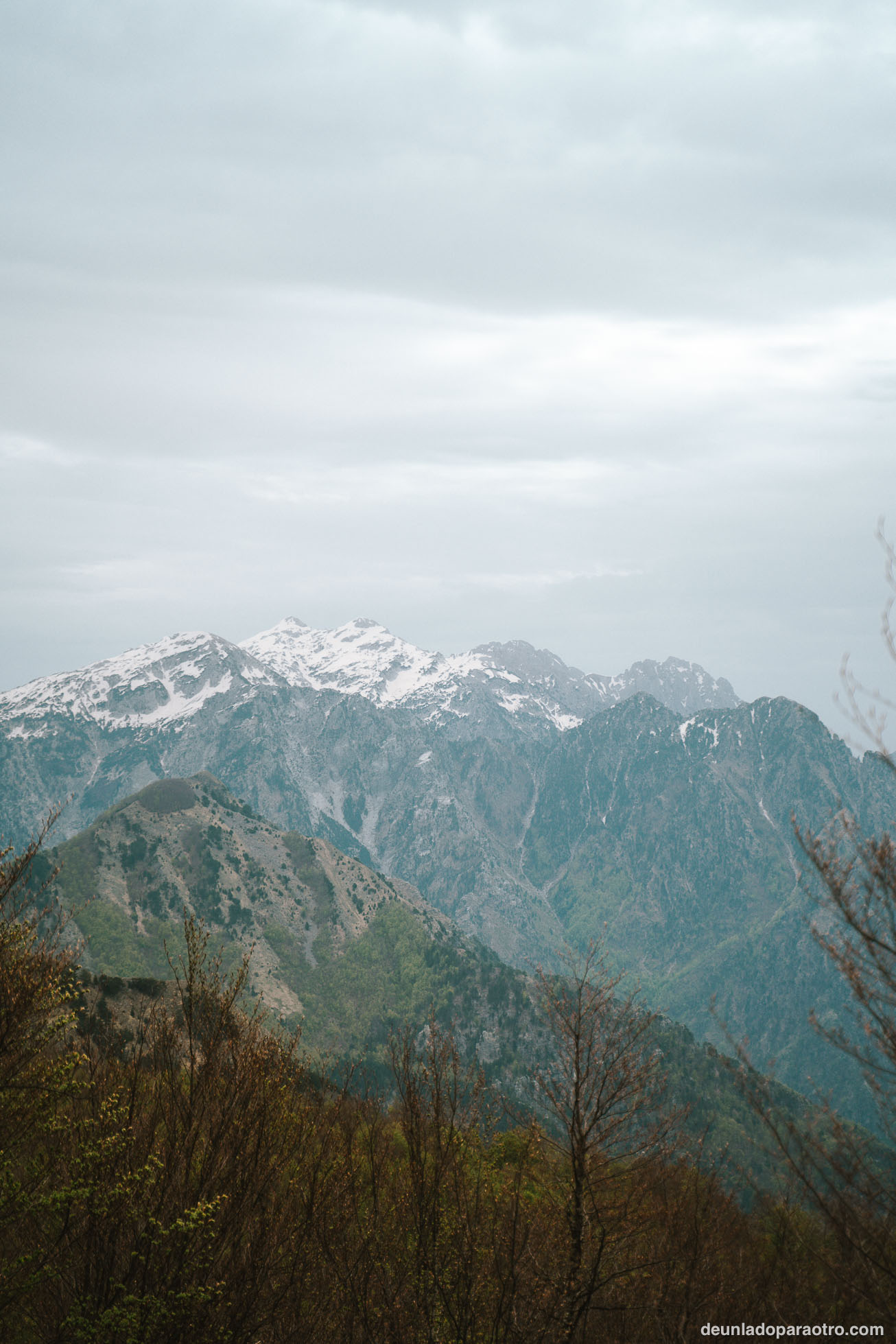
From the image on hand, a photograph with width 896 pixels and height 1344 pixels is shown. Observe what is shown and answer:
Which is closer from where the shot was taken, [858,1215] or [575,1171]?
[858,1215]

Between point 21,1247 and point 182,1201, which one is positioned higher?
point 182,1201

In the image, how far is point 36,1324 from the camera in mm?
19531

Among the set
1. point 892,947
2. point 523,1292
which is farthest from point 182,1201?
point 892,947

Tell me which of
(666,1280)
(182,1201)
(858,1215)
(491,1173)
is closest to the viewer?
(858,1215)

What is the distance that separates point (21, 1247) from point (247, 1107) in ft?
21.1

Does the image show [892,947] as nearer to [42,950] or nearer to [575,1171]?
[575,1171]

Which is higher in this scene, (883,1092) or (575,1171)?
(883,1092)

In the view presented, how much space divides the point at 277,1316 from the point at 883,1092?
15820 millimetres

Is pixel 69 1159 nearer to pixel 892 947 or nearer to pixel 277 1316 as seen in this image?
pixel 277 1316

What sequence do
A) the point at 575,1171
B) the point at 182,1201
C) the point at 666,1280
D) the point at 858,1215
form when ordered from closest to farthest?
the point at 858,1215 → the point at 182,1201 → the point at 575,1171 → the point at 666,1280

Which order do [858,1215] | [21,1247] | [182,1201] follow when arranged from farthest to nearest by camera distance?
[21,1247] → [182,1201] → [858,1215]

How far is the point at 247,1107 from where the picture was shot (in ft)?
68.7

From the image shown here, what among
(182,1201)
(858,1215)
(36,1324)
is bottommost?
(36,1324)

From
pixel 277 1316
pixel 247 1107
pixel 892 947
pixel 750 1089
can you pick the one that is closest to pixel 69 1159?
pixel 247 1107
